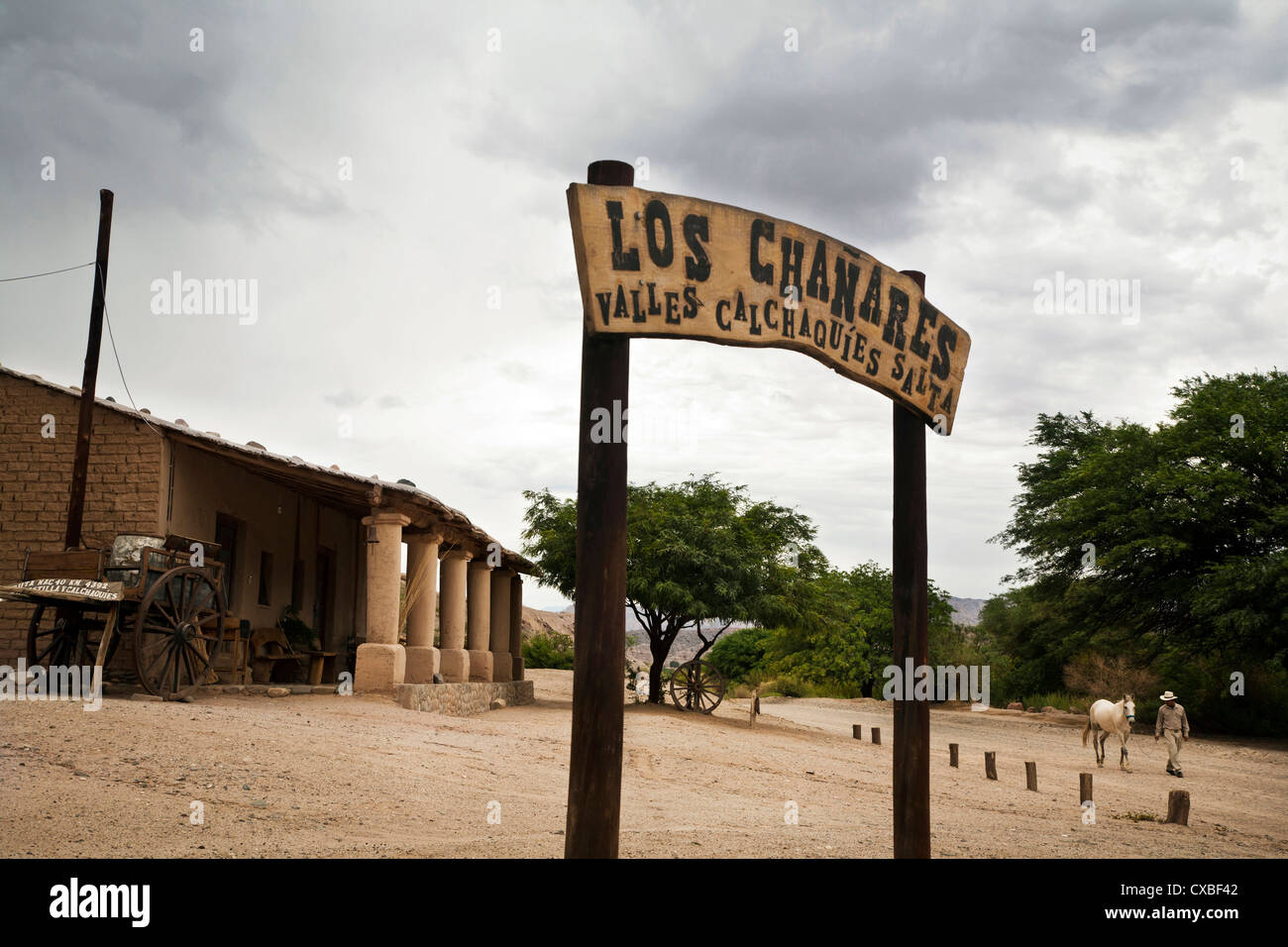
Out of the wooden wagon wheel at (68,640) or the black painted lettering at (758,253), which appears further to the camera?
the wooden wagon wheel at (68,640)

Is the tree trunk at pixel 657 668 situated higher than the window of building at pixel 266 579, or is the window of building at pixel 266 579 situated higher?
the window of building at pixel 266 579

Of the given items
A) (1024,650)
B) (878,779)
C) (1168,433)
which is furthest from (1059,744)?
(1024,650)

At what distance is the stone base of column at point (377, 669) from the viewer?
48.7 feet

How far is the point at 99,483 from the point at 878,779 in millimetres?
11929

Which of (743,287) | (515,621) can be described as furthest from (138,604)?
(515,621)

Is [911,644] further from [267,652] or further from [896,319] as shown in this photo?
[267,652]

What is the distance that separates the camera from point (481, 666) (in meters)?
20.9

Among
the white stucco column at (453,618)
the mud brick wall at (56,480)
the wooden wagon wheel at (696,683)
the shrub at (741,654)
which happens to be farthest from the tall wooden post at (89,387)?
the shrub at (741,654)

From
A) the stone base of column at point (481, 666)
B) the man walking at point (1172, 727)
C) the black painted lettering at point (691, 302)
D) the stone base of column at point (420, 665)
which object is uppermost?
the black painted lettering at point (691, 302)

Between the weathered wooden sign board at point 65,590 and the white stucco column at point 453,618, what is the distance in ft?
23.0

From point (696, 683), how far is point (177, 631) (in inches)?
537

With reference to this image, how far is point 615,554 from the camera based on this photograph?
4.52 m

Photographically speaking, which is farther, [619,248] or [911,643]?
[911,643]

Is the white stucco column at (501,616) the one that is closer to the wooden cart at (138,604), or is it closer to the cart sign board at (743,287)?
the wooden cart at (138,604)
